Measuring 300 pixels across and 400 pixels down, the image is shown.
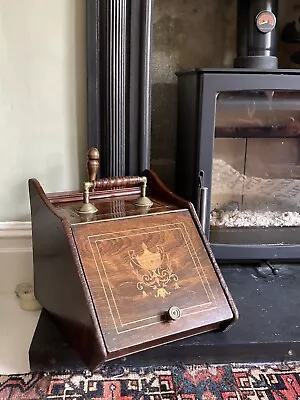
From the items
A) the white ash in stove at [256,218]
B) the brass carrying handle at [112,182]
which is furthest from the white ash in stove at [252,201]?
the brass carrying handle at [112,182]

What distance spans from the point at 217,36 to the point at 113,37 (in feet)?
1.65

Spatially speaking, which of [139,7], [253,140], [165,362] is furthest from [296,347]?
[139,7]

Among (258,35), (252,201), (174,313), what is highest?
(258,35)

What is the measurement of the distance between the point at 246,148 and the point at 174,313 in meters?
0.63

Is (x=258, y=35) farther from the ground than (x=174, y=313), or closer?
farther from the ground

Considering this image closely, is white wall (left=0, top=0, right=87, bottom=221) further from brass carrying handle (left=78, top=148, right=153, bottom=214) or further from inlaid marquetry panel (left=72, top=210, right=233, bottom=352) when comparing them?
inlaid marquetry panel (left=72, top=210, right=233, bottom=352)

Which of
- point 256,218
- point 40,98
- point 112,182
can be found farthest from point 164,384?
point 40,98

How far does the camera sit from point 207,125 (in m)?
1.34

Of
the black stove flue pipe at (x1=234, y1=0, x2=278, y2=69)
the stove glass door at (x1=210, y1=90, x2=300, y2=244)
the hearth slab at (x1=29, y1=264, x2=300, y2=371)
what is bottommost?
the hearth slab at (x1=29, y1=264, x2=300, y2=371)

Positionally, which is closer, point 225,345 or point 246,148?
point 225,345

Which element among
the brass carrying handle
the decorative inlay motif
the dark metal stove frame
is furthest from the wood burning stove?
the decorative inlay motif

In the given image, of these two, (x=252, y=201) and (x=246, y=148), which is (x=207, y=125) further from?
(x=252, y=201)

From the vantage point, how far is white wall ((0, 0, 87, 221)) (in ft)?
4.32

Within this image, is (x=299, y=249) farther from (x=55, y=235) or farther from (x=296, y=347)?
(x=55, y=235)
